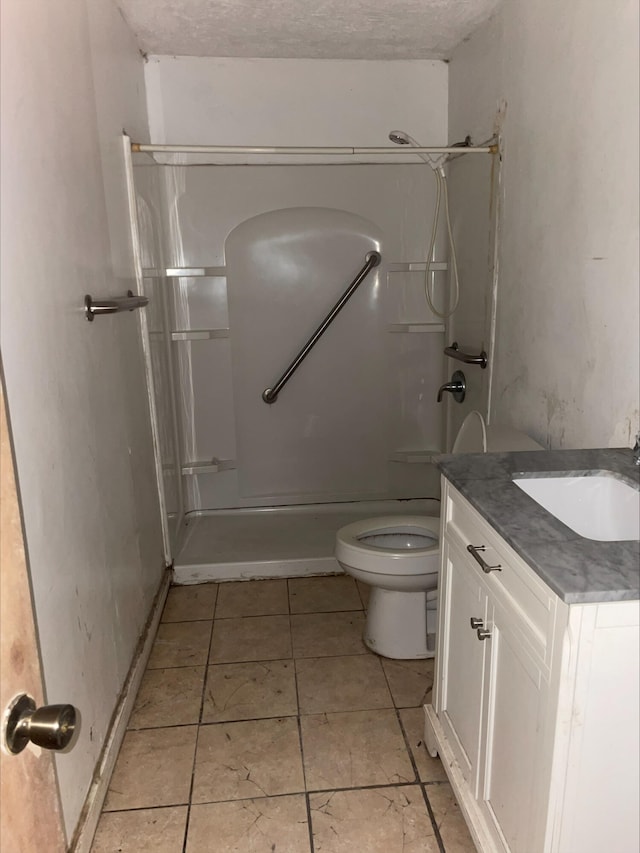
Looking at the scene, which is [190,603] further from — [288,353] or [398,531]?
[288,353]

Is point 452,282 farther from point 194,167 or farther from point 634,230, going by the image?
point 634,230

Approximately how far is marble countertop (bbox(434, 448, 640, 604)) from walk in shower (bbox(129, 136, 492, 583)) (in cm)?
149

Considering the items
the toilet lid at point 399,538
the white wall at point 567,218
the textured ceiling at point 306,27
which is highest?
the textured ceiling at point 306,27

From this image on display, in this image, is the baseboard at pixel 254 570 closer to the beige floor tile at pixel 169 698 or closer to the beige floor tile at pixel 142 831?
the beige floor tile at pixel 169 698

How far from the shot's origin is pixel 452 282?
2867mm

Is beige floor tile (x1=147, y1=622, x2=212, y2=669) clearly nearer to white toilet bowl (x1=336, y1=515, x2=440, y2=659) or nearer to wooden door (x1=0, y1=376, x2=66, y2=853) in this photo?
white toilet bowl (x1=336, y1=515, x2=440, y2=659)

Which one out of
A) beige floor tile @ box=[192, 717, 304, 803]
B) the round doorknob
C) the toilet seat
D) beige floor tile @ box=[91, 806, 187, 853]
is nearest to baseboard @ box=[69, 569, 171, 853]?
beige floor tile @ box=[91, 806, 187, 853]

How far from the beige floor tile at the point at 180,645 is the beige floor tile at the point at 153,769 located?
1.08 ft

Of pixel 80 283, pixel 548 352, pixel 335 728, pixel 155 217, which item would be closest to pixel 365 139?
pixel 155 217

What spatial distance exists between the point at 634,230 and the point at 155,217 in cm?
191

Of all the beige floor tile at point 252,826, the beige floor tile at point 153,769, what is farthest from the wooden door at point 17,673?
the beige floor tile at point 153,769

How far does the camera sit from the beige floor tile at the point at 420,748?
1654 mm

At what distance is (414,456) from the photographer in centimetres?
324

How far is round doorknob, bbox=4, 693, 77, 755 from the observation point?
596mm
